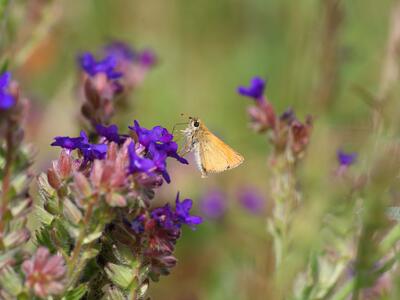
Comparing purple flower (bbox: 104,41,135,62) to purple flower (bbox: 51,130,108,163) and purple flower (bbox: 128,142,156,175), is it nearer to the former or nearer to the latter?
purple flower (bbox: 51,130,108,163)

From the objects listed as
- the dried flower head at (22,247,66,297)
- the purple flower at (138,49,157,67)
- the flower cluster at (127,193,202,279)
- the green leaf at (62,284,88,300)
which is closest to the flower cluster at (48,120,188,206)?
the flower cluster at (127,193,202,279)

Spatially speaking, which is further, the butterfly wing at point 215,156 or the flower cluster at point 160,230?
the butterfly wing at point 215,156

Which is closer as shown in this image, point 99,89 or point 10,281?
point 10,281

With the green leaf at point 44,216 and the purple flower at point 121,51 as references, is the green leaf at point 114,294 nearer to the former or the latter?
the green leaf at point 44,216

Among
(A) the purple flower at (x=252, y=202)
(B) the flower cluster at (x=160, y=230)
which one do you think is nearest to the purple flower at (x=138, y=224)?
(B) the flower cluster at (x=160, y=230)

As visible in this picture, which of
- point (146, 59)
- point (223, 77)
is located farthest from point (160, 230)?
point (223, 77)

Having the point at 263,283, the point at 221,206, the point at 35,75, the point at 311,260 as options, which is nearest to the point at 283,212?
the point at 311,260

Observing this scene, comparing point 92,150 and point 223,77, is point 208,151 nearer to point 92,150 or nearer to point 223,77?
point 92,150
